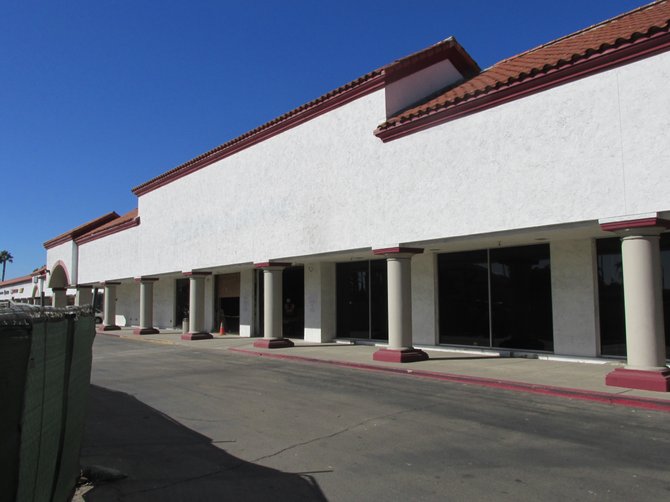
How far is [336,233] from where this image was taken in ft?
52.9

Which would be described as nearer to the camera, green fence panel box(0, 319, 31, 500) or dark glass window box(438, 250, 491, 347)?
green fence panel box(0, 319, 31, 500)

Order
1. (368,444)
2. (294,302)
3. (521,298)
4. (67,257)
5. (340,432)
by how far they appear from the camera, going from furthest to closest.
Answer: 1. (67,257)
2. (294,302)
3. (521,298)
4. (340,432)
5. (368,444)

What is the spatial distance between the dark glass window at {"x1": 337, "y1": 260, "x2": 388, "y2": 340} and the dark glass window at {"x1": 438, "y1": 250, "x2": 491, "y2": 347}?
280 cm

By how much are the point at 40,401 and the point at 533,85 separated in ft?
36.2

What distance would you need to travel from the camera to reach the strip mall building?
9.95m

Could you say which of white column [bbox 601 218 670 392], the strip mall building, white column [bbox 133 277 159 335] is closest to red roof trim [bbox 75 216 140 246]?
white column [bbox 133 277 159 335]

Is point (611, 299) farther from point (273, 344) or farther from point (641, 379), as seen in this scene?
point (273, 344)

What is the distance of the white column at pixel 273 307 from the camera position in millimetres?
19297

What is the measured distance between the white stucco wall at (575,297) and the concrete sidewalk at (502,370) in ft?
1.78

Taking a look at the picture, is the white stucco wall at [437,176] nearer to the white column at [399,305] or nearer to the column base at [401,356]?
the white column at [399,305]

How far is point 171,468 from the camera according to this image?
5.88m

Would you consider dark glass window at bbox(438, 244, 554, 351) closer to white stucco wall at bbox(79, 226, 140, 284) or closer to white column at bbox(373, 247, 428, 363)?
white column at bbox(373, 247, 428, 363)

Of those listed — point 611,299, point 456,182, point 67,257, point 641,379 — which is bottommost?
point 641,379

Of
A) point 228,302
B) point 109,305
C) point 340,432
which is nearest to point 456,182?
point 340,432
